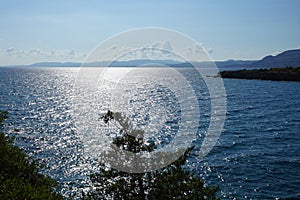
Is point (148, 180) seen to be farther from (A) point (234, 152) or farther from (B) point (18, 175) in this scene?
(A) point (234, 152)

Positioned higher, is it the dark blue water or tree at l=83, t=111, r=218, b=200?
tree at l=83, t=111, r=218, b=200

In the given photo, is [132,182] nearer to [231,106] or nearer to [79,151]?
[79,151]

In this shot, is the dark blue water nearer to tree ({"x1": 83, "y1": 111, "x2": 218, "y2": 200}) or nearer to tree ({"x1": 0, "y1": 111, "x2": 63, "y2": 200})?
tree ({"x1": 0, "y1": 111, "x2": 63, "y2": 200})

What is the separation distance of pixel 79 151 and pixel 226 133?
29.8 meters

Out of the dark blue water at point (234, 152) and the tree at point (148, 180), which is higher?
the tree at point (148, 180)

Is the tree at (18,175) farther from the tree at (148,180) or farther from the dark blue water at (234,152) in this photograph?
the dark blue water at (234,152)

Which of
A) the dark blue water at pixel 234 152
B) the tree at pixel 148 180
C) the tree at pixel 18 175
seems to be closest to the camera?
the tree at pixel 148 180

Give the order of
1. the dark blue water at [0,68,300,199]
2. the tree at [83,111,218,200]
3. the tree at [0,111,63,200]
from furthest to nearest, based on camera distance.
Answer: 1. the dark blue water at [0,68,300,199]
2. the tree at [0,111,63,200]
3. the tree at [83,111,218,200]

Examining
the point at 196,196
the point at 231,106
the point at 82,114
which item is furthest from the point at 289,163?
the point at 82,114

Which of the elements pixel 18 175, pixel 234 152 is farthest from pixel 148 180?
pixel 234 152

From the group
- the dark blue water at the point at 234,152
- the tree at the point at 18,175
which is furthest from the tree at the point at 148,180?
the dark blue water at the point at 234,152

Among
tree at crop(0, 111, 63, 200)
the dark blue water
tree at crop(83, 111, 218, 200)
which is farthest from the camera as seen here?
the dark blue water

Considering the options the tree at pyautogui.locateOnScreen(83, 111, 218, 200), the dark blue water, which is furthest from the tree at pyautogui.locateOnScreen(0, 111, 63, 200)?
the dark blue water

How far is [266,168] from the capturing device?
42281 millimetres
